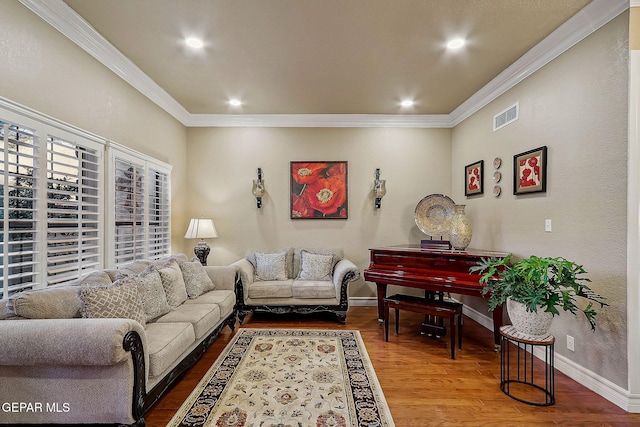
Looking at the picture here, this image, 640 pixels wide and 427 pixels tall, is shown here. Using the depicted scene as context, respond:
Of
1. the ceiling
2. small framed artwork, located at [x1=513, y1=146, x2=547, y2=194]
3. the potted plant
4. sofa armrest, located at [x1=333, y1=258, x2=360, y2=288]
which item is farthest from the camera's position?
sofa armrest, located at [x1=333, y1=258, x2=360, y2=288]

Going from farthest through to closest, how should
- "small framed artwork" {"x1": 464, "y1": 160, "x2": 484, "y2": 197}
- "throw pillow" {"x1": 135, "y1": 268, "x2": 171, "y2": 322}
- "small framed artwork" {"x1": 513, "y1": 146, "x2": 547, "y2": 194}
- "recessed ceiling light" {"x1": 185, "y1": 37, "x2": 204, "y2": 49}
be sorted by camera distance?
"small framed artwork" {"x1": 464, "y1": 160, "x2": 484, "y2": 197} < "small framed artwork" {"x1": 513, "y1": 146, "x2": 547, "y2": 194} < "recessed ceiling light" {"x1": 185, "y1": 37, "x2": 204, "y2": 49} < "throw pillow" {"x1": 135, "y1": 268, "x2": 171, "y2": 322}

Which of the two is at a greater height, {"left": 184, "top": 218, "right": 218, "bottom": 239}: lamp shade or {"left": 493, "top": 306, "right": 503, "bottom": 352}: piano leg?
{"left": 184, "top": 218, "right": 218, "bottom": 239}: lamp shade

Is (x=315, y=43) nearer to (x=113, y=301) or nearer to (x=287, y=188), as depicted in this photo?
(x=287, y=188)

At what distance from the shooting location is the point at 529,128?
307cm

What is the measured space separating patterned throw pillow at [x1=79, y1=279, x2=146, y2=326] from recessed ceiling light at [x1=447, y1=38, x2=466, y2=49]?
3.39 m

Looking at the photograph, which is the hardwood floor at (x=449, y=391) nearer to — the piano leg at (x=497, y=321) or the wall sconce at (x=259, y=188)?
the piano leg at (x=497, y=321)

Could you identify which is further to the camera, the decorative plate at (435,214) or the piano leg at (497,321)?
the decorative plate at (435,214)

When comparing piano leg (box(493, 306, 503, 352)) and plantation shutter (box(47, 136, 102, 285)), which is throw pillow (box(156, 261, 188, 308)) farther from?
piano leg (box(493, 306, 503, 352))

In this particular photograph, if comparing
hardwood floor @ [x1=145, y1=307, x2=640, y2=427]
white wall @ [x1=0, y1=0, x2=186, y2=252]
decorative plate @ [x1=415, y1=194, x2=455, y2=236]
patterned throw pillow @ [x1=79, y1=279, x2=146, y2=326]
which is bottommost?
hardwood floor @ [x1=145, y1=307, x2=640, y2=427]

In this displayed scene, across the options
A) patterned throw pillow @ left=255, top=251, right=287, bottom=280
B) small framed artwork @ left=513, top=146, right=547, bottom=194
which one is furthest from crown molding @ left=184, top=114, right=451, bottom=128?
patterned throw pillow @ left=255, top=251, right=287, bottom=280

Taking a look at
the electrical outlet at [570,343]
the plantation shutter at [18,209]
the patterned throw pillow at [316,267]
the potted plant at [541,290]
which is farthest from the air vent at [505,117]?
the plantation shutter at [18,209]

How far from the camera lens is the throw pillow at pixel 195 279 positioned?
329 cm

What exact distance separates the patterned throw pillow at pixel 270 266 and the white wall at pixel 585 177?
9.28ft

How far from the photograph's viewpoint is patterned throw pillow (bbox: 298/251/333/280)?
420cm
